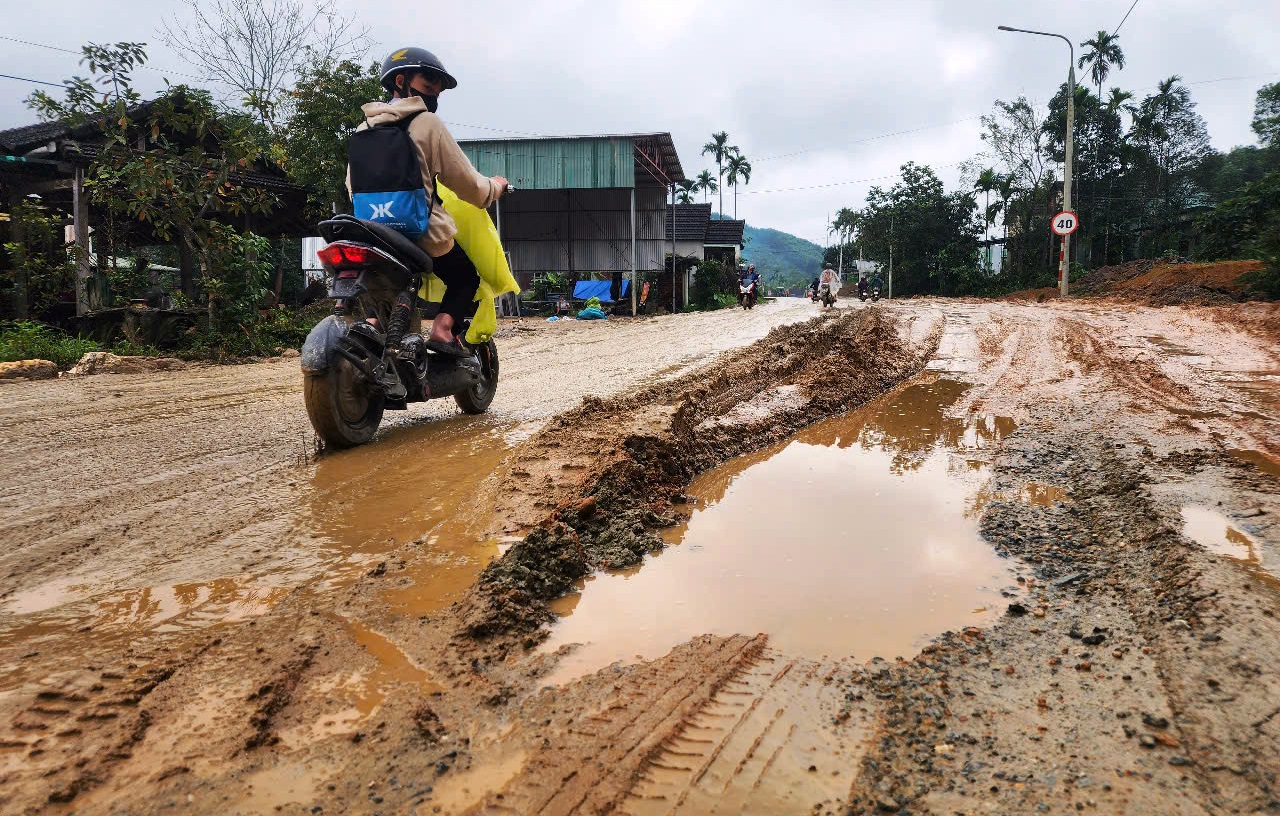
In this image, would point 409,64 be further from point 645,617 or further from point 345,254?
point 645,617

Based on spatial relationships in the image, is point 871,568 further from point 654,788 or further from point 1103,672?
point 654,788

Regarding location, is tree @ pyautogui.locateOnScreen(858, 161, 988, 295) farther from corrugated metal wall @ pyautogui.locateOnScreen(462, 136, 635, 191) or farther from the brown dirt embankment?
the brown dirt embankment

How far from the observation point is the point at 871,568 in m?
2.43

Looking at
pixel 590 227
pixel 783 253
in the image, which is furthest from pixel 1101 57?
pixel 783 253

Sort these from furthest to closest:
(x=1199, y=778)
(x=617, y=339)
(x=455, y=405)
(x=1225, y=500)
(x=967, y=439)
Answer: (x=617, y=339)
(x=455, y=405)
(x=967, y=439)
(x=1225, y=500)
(x=1199, y=778)

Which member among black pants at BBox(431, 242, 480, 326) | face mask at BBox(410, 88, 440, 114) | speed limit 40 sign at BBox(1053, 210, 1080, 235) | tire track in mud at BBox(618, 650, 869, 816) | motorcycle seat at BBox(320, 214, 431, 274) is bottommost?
tire track in mud at BBox(618, 650, 869, 816)

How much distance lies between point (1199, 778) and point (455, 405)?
4.60m

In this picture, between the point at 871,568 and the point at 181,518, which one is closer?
the point at 871,568

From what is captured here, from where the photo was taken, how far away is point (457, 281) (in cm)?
438

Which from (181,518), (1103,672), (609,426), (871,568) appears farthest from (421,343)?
(1103,672)

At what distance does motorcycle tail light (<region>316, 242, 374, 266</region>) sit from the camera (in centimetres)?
357

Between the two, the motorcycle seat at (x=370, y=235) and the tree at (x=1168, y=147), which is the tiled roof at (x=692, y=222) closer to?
the tree at (x=1168, y=147)

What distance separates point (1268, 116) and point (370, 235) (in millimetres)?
44015

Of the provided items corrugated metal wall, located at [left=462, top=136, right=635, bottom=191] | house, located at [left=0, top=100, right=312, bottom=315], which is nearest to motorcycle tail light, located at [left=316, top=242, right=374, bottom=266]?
house, located at [left=0, top=100, right=312, bottom=315]
